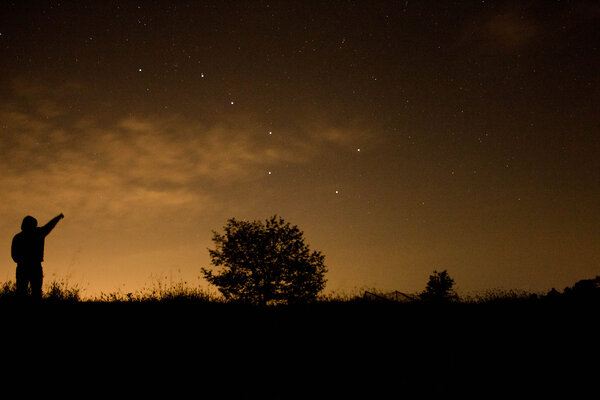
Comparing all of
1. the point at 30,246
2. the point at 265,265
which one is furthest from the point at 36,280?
the point at 265,265

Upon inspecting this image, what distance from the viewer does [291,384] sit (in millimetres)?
4148

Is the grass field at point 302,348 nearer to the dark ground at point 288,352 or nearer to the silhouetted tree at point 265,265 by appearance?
the dark ground at point 288,352

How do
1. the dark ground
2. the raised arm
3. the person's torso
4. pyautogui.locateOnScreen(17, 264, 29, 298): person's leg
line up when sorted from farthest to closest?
the raised arm < the person's torso < pyautogui.locateOnScreen(17, 264, 29, 298): person's leg < the dark ground

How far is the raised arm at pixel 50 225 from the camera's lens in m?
7.92

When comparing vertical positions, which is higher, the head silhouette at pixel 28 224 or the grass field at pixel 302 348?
the head silhouette at pixel 28 224

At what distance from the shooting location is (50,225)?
8047 mm

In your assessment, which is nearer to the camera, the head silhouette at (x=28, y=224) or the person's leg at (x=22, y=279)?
the person's leg at (x=22, y=279)

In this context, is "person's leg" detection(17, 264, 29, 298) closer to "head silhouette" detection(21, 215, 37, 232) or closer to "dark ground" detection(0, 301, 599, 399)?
"head silhouette" detection(21, 215, 37, 232)

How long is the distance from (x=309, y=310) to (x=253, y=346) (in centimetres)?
212

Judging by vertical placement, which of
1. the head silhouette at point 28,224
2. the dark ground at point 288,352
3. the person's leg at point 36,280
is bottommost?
the dark ground at point 288,352

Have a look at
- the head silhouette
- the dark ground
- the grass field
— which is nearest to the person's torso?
the head silhouette

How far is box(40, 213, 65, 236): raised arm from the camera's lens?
7.92m

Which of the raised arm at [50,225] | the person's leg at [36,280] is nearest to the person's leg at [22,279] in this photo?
the person's leg at [36,280]

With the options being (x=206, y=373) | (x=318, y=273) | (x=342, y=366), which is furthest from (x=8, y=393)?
(x=318, y=273)
